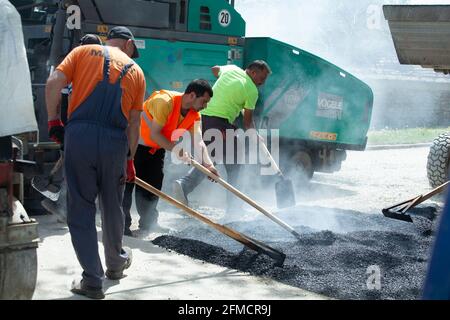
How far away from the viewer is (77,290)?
439 cm

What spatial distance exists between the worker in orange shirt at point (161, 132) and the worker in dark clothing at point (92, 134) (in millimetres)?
1707

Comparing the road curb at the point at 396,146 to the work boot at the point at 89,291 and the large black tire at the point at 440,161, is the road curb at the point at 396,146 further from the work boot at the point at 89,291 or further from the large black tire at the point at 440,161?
the work boot at the point at 89,291

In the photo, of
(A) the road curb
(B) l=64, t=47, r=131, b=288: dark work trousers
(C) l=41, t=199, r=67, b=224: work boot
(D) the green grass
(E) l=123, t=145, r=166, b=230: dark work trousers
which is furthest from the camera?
(D) the green grass

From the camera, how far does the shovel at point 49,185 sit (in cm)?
635

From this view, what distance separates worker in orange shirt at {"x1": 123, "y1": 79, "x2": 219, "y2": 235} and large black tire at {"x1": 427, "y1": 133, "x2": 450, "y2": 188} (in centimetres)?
409

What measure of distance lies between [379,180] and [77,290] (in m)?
7.87

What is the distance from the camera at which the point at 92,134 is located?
13.8 ft

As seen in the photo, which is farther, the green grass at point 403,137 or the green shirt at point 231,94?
the green grass at point 403,137

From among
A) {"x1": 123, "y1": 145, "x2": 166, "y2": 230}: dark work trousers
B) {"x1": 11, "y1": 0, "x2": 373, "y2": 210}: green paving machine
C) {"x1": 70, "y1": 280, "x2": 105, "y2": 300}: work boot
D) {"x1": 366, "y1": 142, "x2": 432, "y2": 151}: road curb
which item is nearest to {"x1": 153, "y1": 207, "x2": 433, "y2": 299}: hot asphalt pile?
{"x1": 123, "y1": 145, "x2": 166, "y2": 230}: dark work trousers

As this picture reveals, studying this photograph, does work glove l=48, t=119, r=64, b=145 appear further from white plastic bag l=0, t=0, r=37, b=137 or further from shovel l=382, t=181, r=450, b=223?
shovel l=382, t=181, r=450, b=223

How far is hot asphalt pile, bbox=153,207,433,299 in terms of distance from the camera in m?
5.05

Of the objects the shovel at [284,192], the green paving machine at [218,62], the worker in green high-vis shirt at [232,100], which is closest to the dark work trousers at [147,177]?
the green paving machine at [218,62]

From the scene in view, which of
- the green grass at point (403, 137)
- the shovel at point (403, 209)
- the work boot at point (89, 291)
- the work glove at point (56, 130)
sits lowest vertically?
the green grass at point (403, 137)

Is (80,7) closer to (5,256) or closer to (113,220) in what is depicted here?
(113,220)
